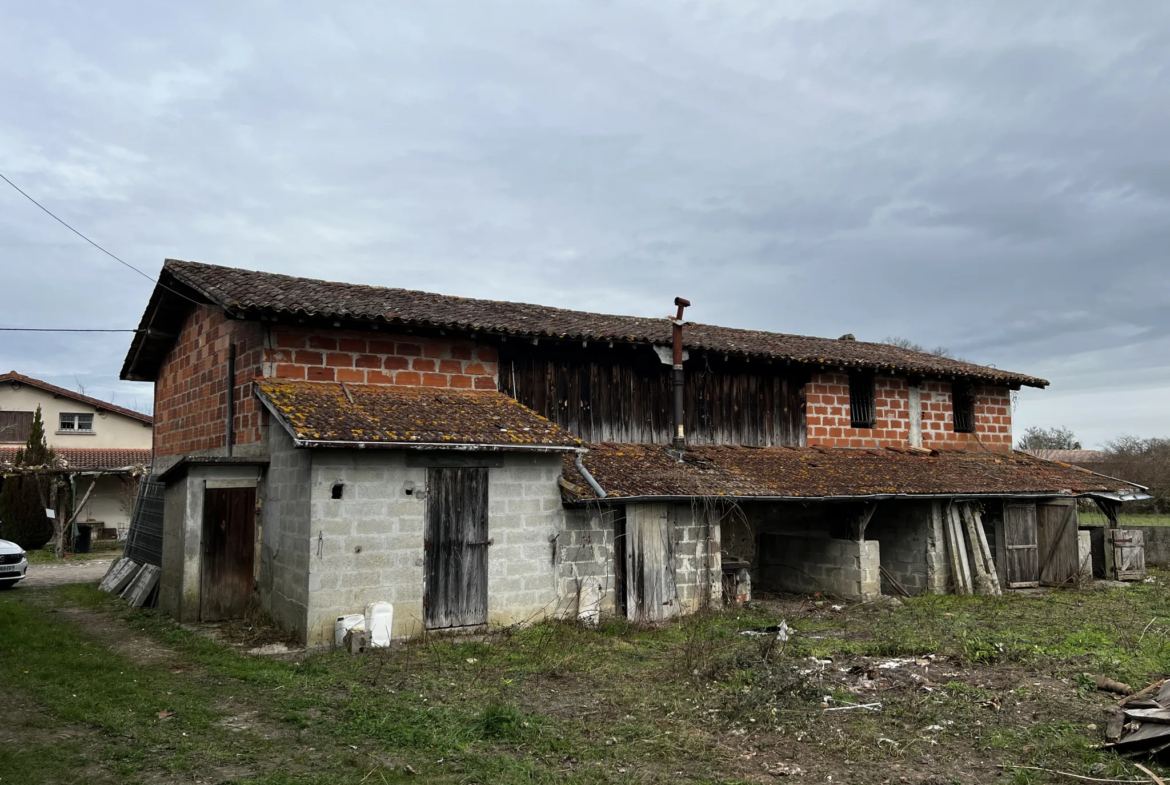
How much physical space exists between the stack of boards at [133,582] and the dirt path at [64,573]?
5.38 feet

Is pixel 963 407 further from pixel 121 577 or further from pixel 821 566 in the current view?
pixel 121 577

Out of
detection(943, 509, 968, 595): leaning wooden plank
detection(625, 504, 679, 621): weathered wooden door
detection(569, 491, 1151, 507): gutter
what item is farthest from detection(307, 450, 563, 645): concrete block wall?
detection(943, 509, 968, 595): leaning wooden plank

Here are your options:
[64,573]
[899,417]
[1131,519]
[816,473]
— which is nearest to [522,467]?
[816,473]

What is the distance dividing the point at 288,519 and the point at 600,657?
173 inches

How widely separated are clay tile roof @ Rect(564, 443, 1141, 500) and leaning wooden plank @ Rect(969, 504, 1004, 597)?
57 cm

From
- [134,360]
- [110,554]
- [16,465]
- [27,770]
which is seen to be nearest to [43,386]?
[16,465]

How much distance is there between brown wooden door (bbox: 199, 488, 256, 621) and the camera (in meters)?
11.6

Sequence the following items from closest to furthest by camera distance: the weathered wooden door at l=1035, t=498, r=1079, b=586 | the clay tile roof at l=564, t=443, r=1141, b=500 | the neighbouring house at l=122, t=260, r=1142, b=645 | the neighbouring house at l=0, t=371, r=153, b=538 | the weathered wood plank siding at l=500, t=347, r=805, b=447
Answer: the neighbouring house at l=122, t=260, r=1142, b=645 → the clay tile roof at l=564, t=443, r=1141, b=500 → the weathered wood plank siding at l=500, t=347, r=805, b=447 → the weathered wooden door at l=1035, t=498, r=1079, b=586 → the neighbouring house at l=0, t=371, r=153, b=538

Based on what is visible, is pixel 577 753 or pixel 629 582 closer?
pixel 577 753

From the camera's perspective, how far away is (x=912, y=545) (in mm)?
15336

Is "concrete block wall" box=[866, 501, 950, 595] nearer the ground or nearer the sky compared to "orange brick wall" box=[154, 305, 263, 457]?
nearer the ground

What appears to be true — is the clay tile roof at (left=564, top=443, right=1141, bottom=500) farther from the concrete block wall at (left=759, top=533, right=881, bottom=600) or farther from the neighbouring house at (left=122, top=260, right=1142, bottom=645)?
the concrete block wall at (left=759, top=533, right=881, bottom=600)

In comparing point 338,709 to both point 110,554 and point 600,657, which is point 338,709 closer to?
point 600,657

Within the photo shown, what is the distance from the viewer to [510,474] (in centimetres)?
1152
